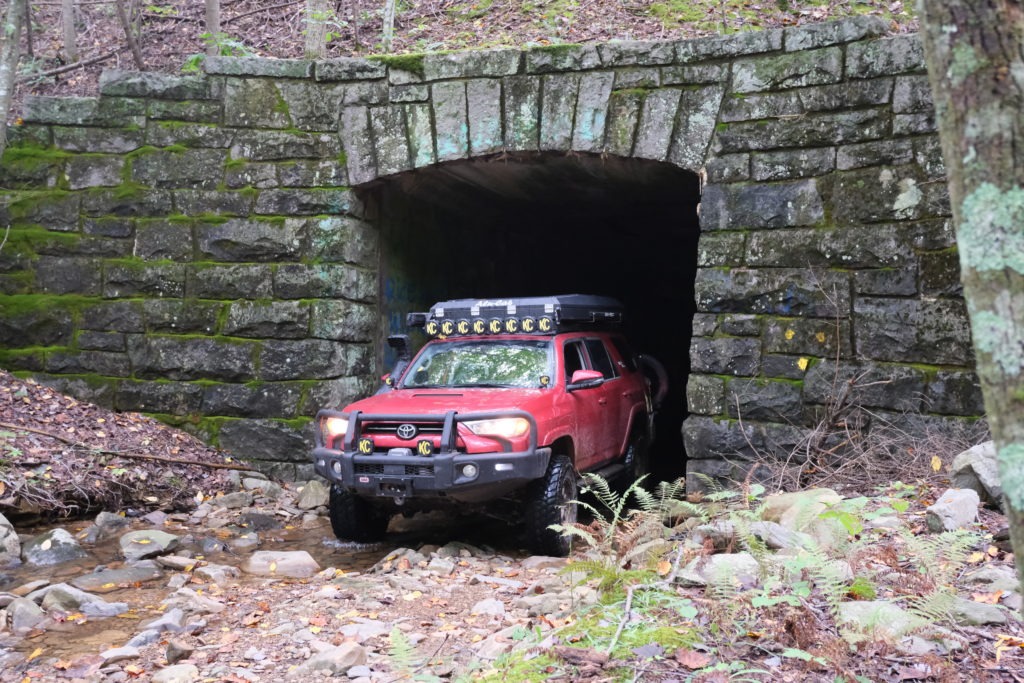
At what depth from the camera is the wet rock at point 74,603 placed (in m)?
4.90

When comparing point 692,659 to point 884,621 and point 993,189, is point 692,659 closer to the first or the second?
point 884,621

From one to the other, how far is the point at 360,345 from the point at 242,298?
1.23m

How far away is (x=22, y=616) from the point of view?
4.66 meters

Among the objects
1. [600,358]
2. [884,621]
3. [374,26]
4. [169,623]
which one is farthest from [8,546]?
[374,26]

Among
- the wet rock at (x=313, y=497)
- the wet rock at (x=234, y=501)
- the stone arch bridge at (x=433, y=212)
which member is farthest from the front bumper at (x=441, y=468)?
the stone arch bridge at (x=433, y=212)

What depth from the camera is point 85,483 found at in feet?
22.6

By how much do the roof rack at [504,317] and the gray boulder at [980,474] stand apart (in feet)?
10.7

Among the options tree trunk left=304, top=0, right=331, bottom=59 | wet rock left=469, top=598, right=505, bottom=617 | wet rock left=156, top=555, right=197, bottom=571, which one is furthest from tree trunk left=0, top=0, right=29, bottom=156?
wet rock left=469, top=598, right=505, bottom=617

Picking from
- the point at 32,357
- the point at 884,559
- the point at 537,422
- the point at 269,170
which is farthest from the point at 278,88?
the point at 884,559

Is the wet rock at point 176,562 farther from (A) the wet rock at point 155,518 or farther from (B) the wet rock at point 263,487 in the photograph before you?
(B) the wet rock at point 263,487

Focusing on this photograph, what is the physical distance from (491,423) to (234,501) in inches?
113

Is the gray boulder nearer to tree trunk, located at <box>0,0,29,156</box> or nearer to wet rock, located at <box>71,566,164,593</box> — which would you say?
wet rock, located at <box>71,566,164,593</box>

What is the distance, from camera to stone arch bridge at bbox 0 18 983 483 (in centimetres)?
687

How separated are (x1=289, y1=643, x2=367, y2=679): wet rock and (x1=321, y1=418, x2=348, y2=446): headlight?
258 cm
